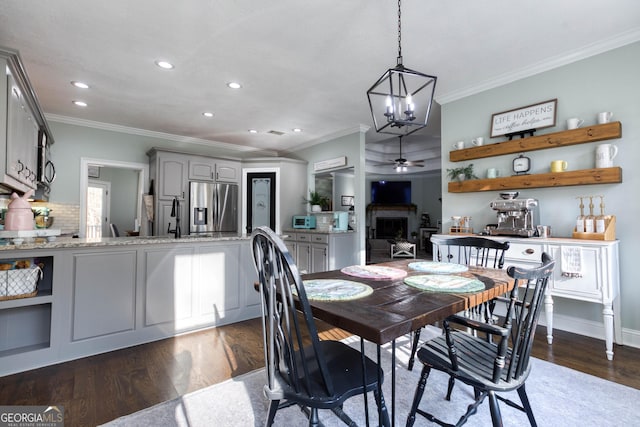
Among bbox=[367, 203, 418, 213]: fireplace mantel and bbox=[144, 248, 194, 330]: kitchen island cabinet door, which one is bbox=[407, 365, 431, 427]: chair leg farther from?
bbox=[367, 203, 418, 213]: fireplace mantel

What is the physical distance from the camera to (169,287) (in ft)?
8.96

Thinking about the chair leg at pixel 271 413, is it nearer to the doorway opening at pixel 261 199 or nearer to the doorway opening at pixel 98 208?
the doorway opening at pixel 261 199

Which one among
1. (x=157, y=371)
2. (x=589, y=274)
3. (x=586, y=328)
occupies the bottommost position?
(x=157, y=371)

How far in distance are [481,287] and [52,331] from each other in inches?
114

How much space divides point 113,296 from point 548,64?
4.36 m

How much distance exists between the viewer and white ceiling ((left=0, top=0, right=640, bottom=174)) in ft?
7.07

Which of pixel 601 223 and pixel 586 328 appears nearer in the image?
pixel 601 223

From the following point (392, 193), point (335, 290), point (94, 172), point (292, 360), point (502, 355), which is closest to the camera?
point (292, 360)

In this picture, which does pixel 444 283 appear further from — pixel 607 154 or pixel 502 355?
pixel 607 154

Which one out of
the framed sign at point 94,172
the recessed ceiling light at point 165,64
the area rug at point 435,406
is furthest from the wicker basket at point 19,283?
the framed sign at point 94,172

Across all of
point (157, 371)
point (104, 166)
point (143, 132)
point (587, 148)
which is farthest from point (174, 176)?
point (587, 148)

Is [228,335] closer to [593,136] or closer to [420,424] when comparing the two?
[420,424]

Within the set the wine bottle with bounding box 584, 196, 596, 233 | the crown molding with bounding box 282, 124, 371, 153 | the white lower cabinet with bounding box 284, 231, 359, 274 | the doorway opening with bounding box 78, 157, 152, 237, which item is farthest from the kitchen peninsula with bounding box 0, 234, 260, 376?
Answer: the wine bottle with bounding box 584, 196, 596, 233

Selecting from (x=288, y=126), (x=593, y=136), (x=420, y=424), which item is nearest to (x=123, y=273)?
(x=420, y=424)
